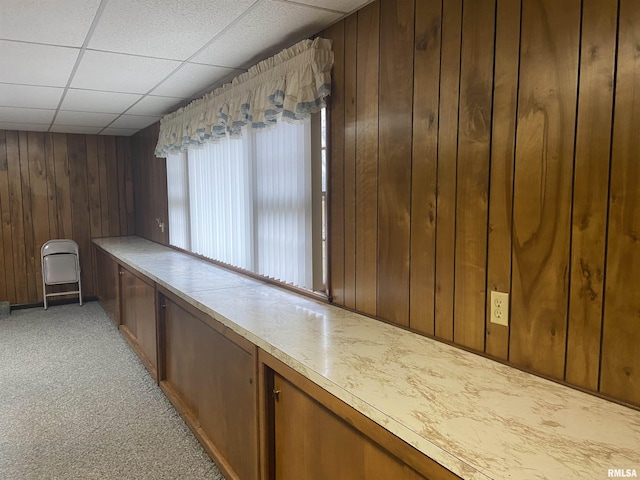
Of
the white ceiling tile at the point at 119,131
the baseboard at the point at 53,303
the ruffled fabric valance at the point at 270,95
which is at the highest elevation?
the white ceiling tile at the point at 119,131

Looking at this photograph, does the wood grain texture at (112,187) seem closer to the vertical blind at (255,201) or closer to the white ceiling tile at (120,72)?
the vertical blind at (255,201)

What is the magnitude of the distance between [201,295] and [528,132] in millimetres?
1889

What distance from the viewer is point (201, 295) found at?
2.56 metres

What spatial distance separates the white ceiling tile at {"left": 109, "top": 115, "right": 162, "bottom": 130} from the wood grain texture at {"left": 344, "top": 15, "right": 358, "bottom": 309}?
3.14 metres

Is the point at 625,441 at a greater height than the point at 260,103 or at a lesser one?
lesser

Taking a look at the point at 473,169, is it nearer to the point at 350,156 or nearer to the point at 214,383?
the point at 350,156

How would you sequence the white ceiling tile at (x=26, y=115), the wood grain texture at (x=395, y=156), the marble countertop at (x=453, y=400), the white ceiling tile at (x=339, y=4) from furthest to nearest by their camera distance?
1. the white ceiling tile at (x=26, y=115)
2. the white ceiling tile at (x=339, y=4)
3. the wood grain texture at (x=395, y=156)
4. the marble countertop at (x=453, y=400)

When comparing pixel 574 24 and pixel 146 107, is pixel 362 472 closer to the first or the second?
pixel 574 24

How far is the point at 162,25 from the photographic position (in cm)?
212

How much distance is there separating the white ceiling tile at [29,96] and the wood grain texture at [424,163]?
287cm

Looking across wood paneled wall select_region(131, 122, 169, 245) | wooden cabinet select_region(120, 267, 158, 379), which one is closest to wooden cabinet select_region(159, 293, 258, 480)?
wooden cabinet select_region(120, 267, 158, 379)

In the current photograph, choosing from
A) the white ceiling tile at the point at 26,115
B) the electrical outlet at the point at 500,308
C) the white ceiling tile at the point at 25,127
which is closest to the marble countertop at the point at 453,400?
the electrical outlet at the point at 500,308

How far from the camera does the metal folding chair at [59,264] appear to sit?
553 cm

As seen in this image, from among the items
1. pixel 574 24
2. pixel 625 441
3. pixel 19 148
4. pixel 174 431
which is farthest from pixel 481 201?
pixel 19 148
